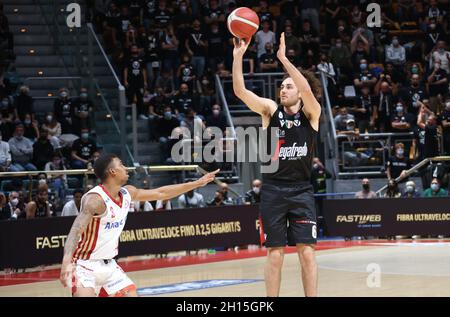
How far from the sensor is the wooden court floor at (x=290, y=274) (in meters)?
14.1

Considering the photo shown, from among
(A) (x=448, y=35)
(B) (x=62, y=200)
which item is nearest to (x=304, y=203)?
(B) (x=62, y=200)

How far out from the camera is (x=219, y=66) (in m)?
28.0

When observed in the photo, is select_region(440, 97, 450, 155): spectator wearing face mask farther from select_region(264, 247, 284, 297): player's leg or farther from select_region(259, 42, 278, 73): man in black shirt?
select_region(264, 247, 284, 297): player's leg

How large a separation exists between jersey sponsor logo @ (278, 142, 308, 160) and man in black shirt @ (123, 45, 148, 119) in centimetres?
1678

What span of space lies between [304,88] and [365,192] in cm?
1559

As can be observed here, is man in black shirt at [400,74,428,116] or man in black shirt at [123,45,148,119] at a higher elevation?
man in black shirt at [123,45,148,119]

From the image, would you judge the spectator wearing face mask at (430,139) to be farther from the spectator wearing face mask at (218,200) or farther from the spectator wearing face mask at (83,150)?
the spectator wearing face mask at (83,150)

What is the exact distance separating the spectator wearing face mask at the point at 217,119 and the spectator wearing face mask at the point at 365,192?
12.9 ft

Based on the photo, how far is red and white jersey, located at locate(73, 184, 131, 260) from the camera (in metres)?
9.23

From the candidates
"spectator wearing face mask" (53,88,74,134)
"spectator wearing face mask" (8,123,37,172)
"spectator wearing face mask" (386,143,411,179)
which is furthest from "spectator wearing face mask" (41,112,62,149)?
"spectator wearing face mask" (386,143,411,179)

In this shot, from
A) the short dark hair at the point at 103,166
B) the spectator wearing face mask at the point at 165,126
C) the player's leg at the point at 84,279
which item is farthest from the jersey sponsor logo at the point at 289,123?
the spectator wearing face mask at the point at 165,126

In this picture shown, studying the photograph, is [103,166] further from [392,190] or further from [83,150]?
[392,190]

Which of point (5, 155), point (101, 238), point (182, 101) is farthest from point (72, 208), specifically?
point (101, 238)
